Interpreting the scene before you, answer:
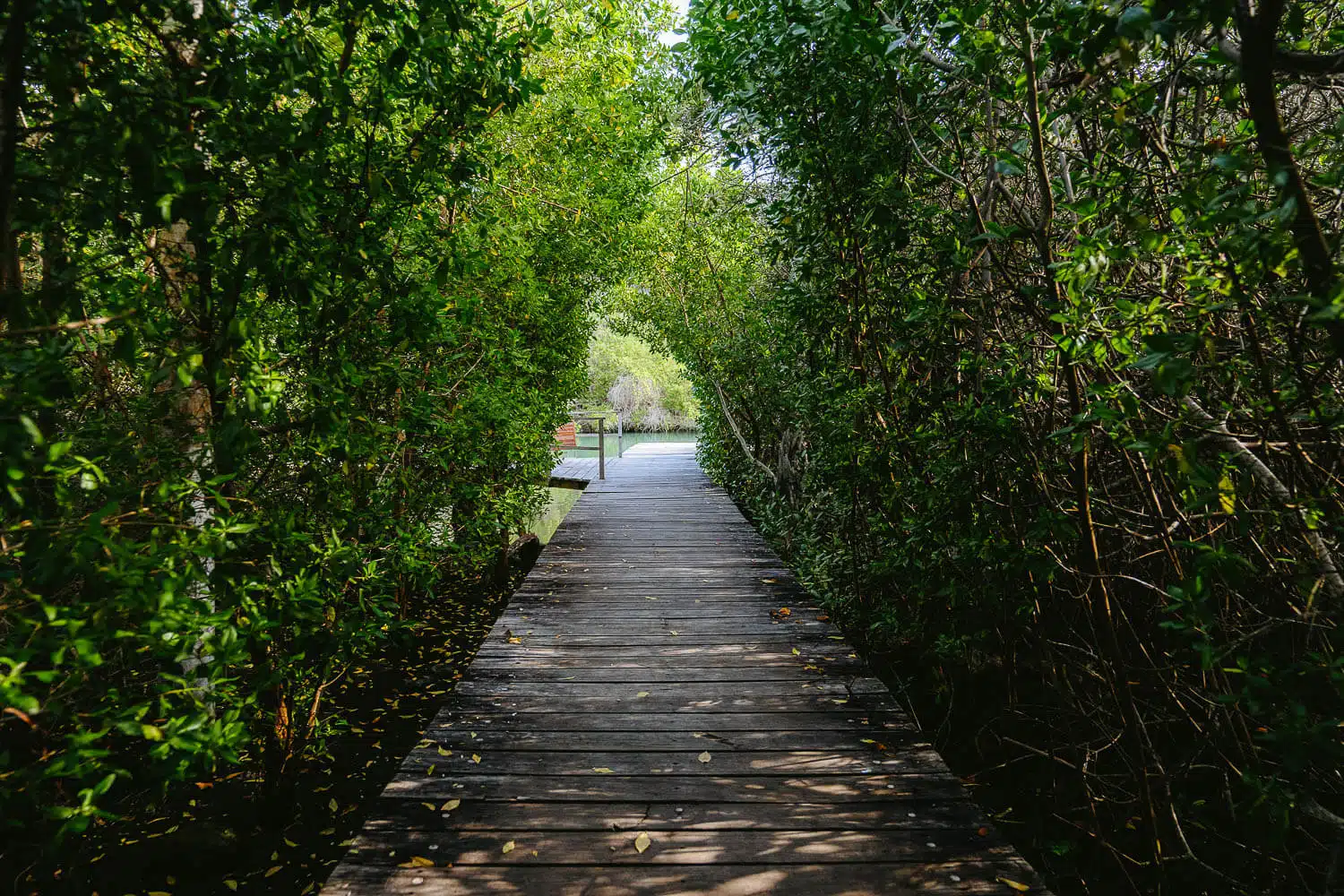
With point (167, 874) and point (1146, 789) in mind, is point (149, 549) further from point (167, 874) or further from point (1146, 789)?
point (1146, 789)

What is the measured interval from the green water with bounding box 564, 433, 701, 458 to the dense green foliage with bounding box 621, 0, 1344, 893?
1236 centimetres

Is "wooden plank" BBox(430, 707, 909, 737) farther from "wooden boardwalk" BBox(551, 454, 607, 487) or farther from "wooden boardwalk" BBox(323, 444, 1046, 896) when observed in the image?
"wooden boardwalk" BBox(551, 454, 607, 487)

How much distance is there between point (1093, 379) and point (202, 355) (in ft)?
9.83

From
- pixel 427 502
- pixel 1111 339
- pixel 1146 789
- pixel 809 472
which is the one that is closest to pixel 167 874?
pixel 427 502

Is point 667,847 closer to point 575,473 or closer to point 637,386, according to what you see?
point 575,473

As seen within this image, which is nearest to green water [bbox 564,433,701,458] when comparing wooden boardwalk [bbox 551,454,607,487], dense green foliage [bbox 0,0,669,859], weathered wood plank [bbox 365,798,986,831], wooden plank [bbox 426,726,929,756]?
wooden boardwalk [bbox 551,454,607,487]

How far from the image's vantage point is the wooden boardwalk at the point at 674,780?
2201mm

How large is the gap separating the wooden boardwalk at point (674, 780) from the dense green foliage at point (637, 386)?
2501 cm

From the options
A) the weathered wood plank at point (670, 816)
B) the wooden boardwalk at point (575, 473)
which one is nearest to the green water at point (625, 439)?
the wooden boardwalk at point (575, 473)

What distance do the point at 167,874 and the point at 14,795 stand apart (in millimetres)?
1981

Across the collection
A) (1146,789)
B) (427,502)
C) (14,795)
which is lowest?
(1146,789)

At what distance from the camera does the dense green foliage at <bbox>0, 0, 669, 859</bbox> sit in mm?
1478

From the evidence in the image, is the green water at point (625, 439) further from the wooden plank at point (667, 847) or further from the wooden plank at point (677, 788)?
the wooden plank at point (667, 847)

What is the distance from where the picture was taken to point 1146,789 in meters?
2.33
